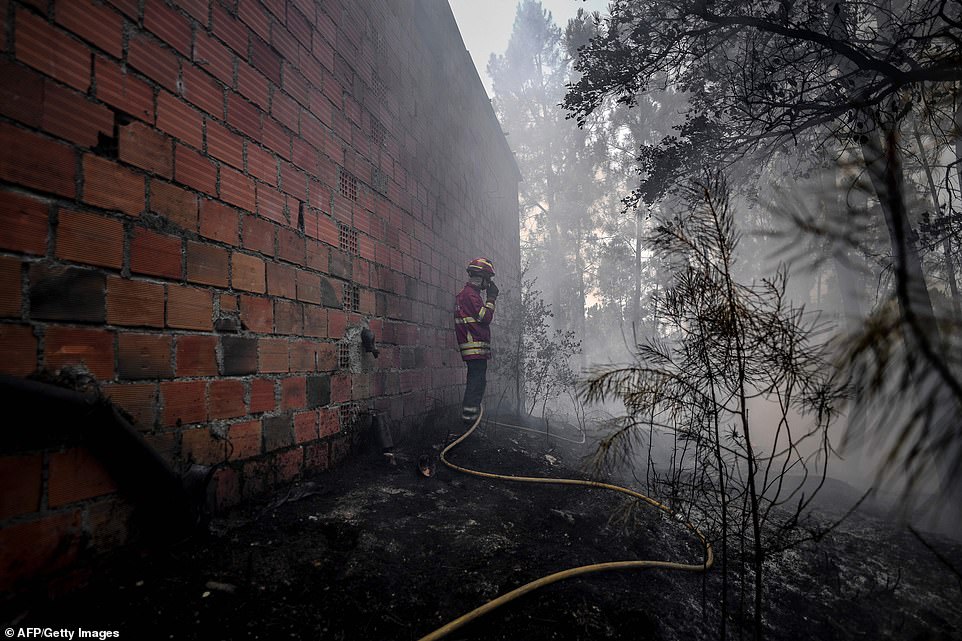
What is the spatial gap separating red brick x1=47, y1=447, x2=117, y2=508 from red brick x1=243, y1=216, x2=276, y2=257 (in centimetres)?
127

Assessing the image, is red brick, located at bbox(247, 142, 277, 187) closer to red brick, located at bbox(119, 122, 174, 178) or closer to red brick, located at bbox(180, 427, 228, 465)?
red brick, located at bbox(119, 122, 174, 178)

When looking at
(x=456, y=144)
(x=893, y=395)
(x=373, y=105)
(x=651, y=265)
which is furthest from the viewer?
(x=651, y=265)

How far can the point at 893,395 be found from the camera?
915 mm

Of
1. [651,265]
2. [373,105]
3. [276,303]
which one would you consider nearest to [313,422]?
[276,303]

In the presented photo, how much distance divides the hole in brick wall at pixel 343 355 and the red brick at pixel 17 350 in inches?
72.9

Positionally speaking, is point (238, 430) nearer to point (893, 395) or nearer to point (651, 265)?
point (893, 395)

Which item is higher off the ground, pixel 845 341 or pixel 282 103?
pixel 282 103

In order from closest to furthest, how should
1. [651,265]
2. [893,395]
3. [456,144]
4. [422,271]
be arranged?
1. [893,395]
2. [422,271]
3. [456,144]
4. [651,265]

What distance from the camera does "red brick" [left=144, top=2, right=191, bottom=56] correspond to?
6.31ft

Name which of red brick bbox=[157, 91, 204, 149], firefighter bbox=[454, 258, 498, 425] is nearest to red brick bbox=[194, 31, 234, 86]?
red brick bbox=[157, 91, 204, 149]

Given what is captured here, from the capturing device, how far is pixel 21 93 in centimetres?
148

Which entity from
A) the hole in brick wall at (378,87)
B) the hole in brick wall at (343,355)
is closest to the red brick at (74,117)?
the hole in brick wall at (343,355)

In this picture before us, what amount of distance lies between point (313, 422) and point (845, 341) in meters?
2.87

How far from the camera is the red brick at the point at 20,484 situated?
4.51ft
